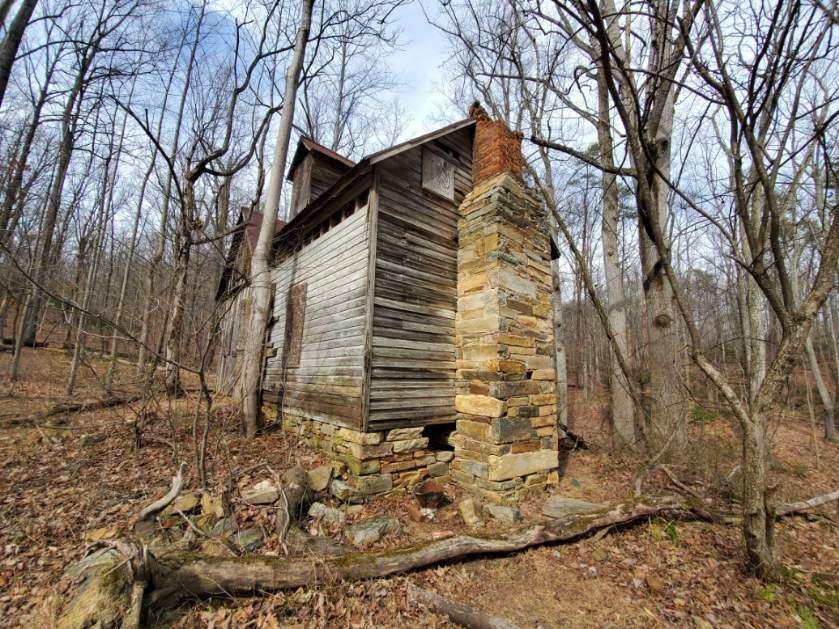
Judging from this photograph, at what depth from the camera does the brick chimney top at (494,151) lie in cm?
688

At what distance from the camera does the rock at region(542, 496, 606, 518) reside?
16.6ft

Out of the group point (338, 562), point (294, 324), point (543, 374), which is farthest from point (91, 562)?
point (543, 374)

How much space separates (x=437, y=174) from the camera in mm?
6867

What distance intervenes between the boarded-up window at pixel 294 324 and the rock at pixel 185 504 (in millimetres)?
3268

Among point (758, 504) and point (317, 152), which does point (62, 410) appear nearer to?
point (317, 152)

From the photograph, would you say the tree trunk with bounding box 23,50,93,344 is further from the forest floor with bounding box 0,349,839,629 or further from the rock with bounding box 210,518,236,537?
the rock with bounding box 210,518,236,537

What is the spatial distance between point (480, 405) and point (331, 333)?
9.68 feet

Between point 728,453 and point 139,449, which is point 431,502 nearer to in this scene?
point 139,449

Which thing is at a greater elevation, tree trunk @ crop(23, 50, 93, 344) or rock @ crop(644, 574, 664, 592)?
tree trunk @ crop(23, 50, 93, 344)

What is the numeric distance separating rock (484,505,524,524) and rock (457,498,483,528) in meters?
0.24

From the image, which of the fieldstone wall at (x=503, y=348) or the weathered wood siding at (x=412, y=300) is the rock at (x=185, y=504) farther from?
the fieldstone wall at (x=503, y=348)

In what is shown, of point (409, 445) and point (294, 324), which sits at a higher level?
point (294, 324)

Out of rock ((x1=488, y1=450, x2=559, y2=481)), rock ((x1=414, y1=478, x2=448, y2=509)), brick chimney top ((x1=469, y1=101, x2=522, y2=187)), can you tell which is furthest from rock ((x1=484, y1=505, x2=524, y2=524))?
brick chimney top ((x1=469, y1=101, x2=522, y2=187))

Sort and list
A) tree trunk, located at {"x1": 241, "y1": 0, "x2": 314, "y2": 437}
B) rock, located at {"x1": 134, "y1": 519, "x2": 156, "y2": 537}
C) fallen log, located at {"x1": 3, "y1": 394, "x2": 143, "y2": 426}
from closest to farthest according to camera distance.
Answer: rock, located at {"x1": 134, "y1": 519, "x2": 156, "y2": 537}
tree trunk, located at {"x1": 241, "y1": 0, "x2": 314, "y2": 437}
fallen log, located at {"x1": 3, "y1": 394, "x2": 143, "y2": 426}
